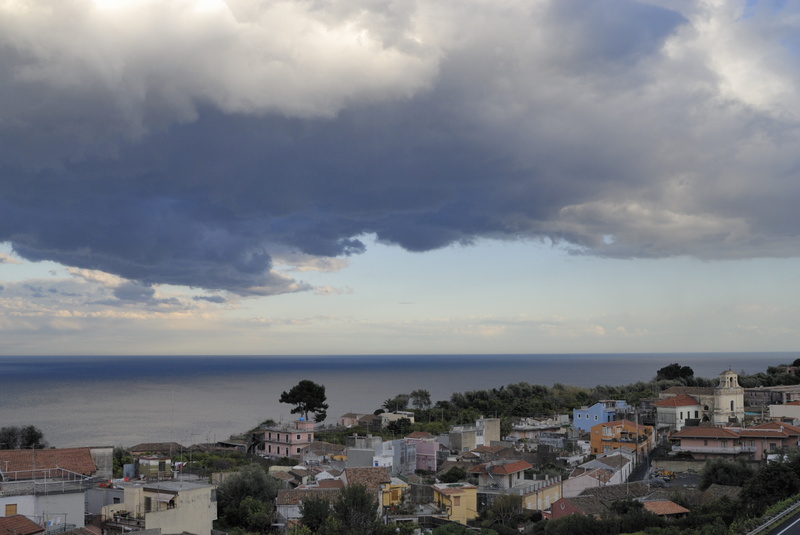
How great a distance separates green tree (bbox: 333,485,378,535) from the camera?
22.0 meters

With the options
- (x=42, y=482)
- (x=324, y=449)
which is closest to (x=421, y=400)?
(x=324, y=449)

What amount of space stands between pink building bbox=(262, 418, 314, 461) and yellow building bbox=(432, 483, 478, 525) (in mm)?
20815

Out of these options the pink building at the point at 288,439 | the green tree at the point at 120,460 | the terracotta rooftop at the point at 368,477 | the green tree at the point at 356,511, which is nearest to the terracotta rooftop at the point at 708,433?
the terracotta rooftop at the point at 368,477

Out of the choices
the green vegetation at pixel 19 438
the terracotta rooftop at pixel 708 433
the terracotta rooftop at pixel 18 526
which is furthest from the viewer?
the green vegetation at pixel 19 438

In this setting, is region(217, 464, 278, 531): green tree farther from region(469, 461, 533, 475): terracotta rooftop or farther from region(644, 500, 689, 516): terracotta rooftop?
region(644, 500, 689, 516): terracotta rooftop

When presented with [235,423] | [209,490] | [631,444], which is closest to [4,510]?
[209,490]

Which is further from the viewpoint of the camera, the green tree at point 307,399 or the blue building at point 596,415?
the green tree at point 307,399

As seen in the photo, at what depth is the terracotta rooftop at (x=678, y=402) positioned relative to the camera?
54081 mm

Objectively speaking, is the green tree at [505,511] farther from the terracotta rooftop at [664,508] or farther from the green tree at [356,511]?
the green tree at [356,511]

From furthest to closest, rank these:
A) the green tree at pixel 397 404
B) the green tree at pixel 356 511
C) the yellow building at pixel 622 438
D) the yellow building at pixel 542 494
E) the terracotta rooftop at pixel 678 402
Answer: the green tree at pixel 397 404, the terracotta rooftop at pixel 678 402, the yellow building at pixel 622 438, the yellow building at pixel 542 494, the green tree at pixel 356 511

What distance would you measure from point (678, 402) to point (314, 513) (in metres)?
38.6

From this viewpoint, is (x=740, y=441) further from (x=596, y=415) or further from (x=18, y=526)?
(x=18, y=526)

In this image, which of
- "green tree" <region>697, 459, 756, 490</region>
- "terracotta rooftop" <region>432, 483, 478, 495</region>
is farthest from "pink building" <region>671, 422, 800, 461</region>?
"terracotta rooftop" <region>432, 483, 478, 495</region>

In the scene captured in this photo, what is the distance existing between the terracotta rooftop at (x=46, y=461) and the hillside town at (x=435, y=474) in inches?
2.4
